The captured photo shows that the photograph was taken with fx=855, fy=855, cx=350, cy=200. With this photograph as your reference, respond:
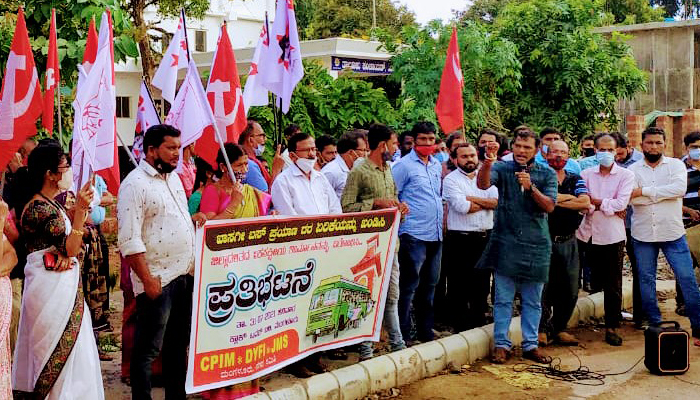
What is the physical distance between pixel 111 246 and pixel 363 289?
819cm

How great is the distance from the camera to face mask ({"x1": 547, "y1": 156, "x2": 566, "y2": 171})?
7988 millimetres

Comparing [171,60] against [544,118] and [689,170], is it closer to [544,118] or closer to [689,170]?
[689,170]

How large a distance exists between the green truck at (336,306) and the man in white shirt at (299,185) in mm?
585

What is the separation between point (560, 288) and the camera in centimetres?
814

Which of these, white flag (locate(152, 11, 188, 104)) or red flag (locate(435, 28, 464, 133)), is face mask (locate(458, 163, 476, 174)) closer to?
red flag (locate(435, 28, 464, 133))

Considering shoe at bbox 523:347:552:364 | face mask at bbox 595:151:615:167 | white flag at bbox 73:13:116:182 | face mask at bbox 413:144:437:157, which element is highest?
white flag at bbox 73:13:116:182

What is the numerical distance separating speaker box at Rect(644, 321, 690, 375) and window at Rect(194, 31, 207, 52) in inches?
1055

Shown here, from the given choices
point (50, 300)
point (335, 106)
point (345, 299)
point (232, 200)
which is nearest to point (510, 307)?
point (345, 299)

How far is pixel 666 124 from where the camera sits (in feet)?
60.1

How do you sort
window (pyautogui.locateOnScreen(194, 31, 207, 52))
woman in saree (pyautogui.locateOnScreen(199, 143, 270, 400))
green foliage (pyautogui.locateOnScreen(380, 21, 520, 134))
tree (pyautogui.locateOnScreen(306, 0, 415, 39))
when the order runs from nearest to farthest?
woman in saree (pyautogui.locateOnScreen(199, 143, 270, 400)) < green foliage (pyautogui.locateOnScreen(380, 21, 520, 134)) < window (pyautogui.locateOnScreen(194, 31, 207, 52)) < tree (pyautogui.locateOnScreen(306, 0, 415, 39))

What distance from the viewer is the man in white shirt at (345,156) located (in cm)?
798

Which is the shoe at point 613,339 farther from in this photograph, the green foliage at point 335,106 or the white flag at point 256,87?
the green foliage at point 335,106

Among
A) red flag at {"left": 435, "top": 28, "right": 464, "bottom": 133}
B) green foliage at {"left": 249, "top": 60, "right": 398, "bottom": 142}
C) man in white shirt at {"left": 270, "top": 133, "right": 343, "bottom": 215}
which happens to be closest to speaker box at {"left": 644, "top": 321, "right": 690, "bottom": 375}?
red flag at {"left": 435, "top": 28, "right": 464, "bottom": 133}

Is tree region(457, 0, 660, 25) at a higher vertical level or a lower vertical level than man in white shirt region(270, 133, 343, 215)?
higher
